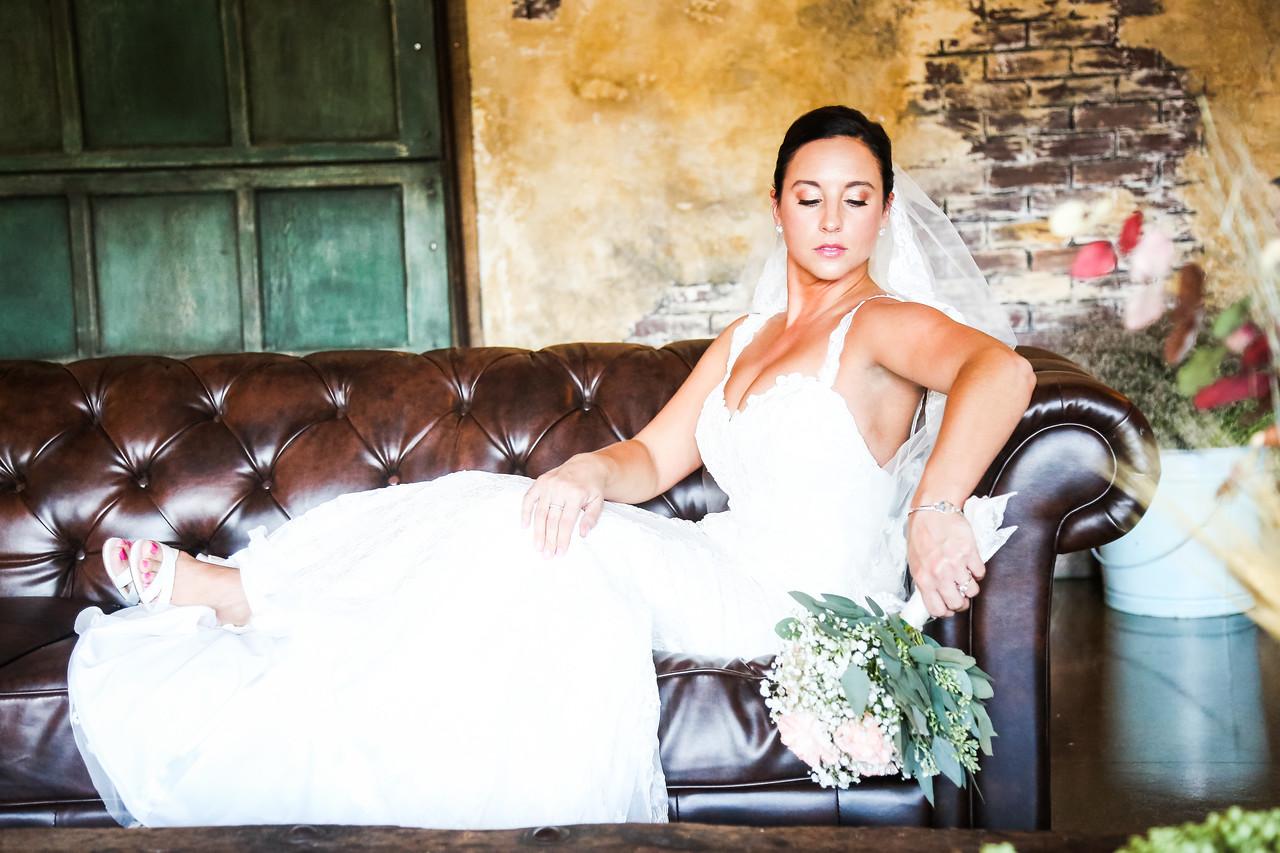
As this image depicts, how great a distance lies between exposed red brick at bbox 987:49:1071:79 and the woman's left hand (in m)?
2.96

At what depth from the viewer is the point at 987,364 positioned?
70.0 inches

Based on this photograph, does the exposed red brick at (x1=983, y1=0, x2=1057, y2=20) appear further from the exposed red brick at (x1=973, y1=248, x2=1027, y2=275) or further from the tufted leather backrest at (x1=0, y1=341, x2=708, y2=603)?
the tufted leather backrest at (x1=0, y1=341, x2=708, y2=603)

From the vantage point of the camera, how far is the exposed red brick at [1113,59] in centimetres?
405

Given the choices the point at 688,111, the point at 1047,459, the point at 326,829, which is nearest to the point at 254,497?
the point at 326,829

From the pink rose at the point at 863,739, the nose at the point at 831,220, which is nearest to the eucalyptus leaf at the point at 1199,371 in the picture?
the pink rose at the point at 863,739

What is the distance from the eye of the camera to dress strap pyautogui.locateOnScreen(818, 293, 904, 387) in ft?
6.91

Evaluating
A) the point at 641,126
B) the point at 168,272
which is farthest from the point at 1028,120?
the point at 168,272

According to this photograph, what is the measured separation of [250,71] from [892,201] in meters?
2.61

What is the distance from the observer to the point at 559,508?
1889 millimetres

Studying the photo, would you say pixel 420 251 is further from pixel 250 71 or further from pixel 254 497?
pixel 254 497

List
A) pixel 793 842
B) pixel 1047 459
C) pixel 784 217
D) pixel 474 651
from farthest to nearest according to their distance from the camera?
pixel 784 217 < pixel 1047 459 < pixel 474 651 < pixel 793 842

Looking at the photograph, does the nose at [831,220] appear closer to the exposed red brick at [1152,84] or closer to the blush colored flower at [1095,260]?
the blush colored flower at [1095,260]

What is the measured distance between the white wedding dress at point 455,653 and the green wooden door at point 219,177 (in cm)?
209

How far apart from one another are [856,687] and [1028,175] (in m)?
3.10
